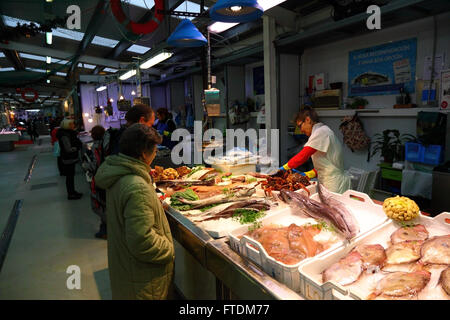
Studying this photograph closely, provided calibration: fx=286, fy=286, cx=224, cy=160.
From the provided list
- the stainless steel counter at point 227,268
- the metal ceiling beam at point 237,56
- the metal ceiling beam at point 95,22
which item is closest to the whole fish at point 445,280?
the stainless steel counter at point 227,268

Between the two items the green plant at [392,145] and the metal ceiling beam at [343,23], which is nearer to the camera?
the metal ceiling beam at [343,23]

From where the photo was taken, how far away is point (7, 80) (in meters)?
13.8

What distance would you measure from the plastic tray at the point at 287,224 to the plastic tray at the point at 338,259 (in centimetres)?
3

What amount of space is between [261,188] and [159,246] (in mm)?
1291

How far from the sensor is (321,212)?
2004mm

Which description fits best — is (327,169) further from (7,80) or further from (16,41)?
(7,80)

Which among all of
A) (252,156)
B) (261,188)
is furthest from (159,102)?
(261,188)

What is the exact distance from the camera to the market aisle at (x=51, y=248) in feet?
11.1

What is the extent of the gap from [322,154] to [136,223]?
2.58 metres

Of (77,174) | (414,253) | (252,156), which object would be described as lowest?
(77,174)

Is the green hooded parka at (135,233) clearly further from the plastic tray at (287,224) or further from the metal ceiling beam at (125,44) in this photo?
the metal ceiling beam at (125,44)

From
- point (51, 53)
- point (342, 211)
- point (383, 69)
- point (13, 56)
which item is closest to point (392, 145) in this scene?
point (383, 69)

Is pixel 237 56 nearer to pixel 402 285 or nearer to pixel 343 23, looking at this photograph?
pixel 343 23

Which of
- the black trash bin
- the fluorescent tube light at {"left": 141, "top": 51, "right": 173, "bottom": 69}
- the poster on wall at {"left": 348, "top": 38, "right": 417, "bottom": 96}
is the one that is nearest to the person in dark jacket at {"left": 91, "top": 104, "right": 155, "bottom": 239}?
the fluorescent tube light at {"left": 141, "top": 51, "right": 173, "bottom": 69}
